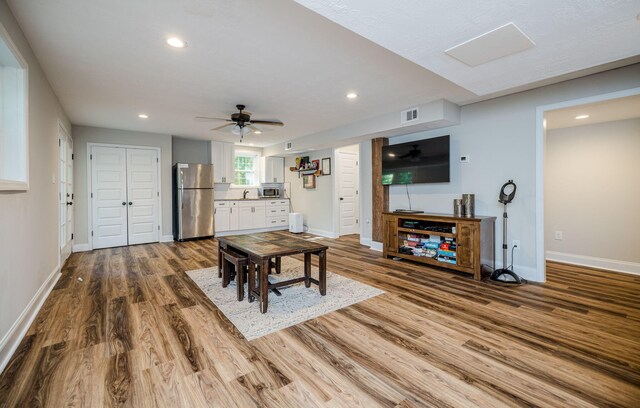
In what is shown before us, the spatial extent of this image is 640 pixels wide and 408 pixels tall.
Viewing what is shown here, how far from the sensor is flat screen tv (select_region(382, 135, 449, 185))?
4.24 meters

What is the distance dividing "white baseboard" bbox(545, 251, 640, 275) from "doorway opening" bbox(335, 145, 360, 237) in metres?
3.82

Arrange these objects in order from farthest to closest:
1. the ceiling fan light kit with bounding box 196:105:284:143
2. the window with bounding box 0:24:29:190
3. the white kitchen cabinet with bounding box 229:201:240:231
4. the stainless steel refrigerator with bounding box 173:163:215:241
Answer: the white kitchen cabinet with bounding box 229:201:240:231 → the stainless steel refrigerator with bounding box 173:163:215:241 → the ceiling fan light kit with bounding box 196:105:284:143 → the window with bounding box 0:24:29:190

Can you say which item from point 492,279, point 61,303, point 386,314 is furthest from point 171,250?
point 492,279

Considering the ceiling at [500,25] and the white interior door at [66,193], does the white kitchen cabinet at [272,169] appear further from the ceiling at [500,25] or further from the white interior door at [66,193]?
the ceiling at [500,25]

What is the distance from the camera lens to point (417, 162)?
14.9 feet

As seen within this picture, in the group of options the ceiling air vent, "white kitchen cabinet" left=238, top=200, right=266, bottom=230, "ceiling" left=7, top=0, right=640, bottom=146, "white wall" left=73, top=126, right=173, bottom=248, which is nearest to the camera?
"ceiling" left=7, top=0, right=640, bottom=146

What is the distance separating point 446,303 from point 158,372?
2.46 m

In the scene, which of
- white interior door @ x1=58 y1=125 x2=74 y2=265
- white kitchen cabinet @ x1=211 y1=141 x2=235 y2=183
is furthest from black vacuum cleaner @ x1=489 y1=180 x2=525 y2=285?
white interior door @ x1=58 y1=125 x2=74 y2=265

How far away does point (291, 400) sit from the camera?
149 centimetres

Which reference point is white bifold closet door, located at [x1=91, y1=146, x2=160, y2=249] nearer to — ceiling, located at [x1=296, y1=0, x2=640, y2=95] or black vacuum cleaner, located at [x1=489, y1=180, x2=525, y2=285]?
ceiling, located at [x1=296, y1=0, x2=640, y2=95]

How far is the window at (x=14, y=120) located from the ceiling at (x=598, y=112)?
208 inches

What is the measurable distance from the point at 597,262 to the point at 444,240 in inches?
86.5

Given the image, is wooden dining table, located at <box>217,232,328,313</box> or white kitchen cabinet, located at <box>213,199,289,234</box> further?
white kitchen cabinet, located at <box>213,199,289,234</box>

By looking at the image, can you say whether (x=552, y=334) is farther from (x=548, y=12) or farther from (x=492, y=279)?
(x=548, y=12)
